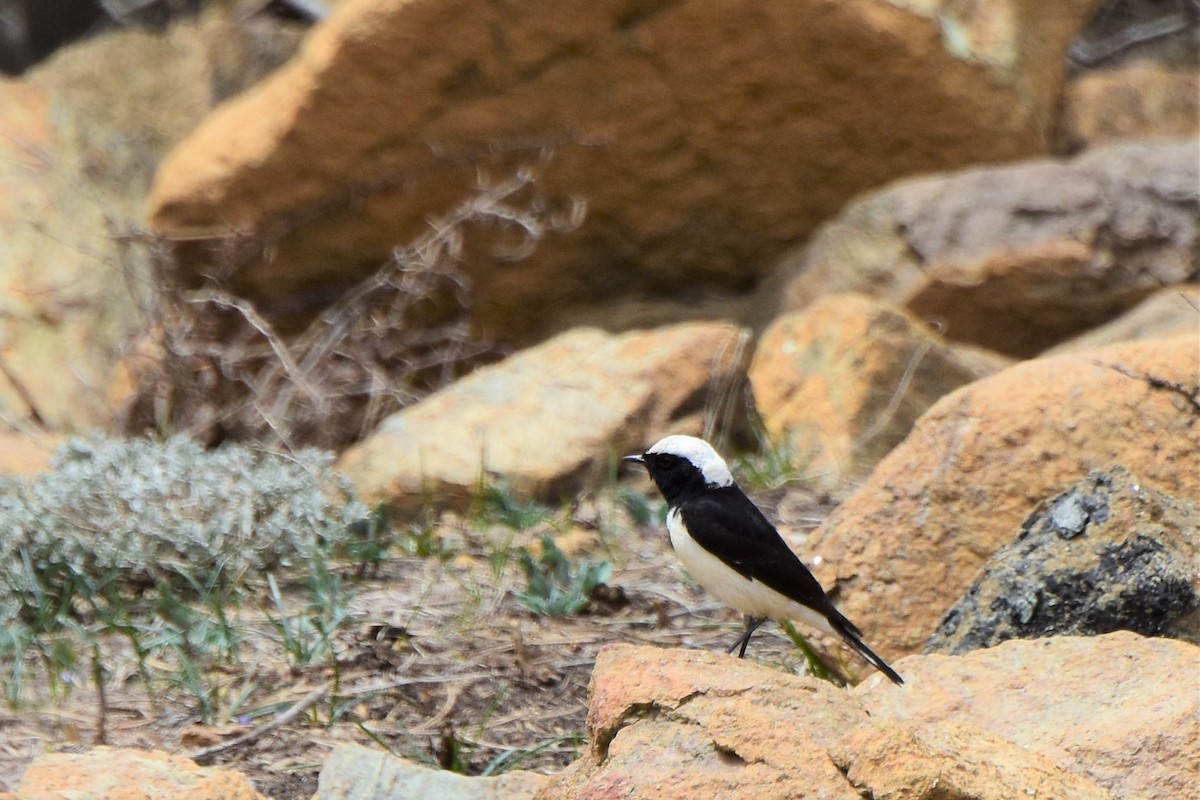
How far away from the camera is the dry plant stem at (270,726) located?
376 cm

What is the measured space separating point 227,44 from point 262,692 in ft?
17.7

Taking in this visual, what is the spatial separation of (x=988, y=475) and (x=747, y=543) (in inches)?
25.8

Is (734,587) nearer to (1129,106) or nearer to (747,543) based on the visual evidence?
(747,543)

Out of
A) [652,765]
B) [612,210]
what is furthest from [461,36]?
[652,765]

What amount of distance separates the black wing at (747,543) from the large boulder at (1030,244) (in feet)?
8.98

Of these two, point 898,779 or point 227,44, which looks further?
point 227,44

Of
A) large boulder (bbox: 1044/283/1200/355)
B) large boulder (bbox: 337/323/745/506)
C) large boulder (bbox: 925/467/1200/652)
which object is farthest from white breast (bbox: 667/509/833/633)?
large boulder (bbox: 1044/283/1200/355)

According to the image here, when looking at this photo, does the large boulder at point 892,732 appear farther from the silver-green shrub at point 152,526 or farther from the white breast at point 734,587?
the silver-green shrub at point 152,526

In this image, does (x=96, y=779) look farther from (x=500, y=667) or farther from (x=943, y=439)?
(x=943, y=439)

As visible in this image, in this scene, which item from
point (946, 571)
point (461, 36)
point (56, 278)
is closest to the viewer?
point (946, 571)

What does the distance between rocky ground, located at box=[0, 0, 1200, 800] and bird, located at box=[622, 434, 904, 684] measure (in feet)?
0.67

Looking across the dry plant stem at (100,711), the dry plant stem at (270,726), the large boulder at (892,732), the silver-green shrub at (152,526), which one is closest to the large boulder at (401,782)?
the large boulder at (892,732)

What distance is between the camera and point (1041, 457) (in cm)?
412

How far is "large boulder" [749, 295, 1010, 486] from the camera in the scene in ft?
19.6
